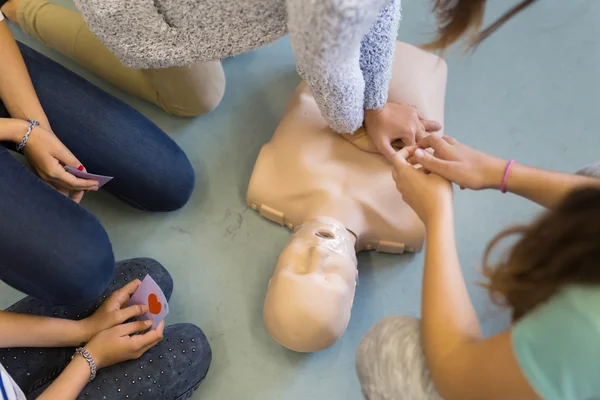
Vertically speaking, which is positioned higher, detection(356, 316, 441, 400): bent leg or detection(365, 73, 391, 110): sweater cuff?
detection(365, 73, 391, 110): sweater cuff

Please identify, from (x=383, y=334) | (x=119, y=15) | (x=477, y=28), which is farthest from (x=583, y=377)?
(x=119, y=15)

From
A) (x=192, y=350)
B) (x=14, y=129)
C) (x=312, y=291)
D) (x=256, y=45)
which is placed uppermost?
Answer: (x=256, y=45)

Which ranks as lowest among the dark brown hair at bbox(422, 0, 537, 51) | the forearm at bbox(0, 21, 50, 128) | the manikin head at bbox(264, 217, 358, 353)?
the manikin head at bbox(264, 217, 358, 353)

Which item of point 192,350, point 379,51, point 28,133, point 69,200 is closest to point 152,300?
point 192,350

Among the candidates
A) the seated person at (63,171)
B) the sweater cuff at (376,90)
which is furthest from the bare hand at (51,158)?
the sweater cuff at (376,90)

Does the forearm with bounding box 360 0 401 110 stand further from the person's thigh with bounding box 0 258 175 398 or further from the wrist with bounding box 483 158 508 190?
the person's thigh with bounding box 0 258 175 398

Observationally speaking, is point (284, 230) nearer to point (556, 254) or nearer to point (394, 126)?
point (394, 126)

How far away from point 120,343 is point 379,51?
64cm

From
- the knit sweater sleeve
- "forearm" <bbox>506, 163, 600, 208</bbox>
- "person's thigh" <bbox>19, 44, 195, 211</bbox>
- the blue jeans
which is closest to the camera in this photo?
the knit sweater sleeve

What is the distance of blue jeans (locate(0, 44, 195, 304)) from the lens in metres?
0.82

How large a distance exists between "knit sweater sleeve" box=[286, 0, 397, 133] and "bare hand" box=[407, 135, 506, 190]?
16cm

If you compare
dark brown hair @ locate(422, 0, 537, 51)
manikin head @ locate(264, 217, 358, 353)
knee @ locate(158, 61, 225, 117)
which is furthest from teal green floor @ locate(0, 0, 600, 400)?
dark brown hair @ locate(422, 0, 537, 51)

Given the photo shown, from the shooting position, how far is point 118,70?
113 cm

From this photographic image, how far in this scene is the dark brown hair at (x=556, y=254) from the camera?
0.45 m
